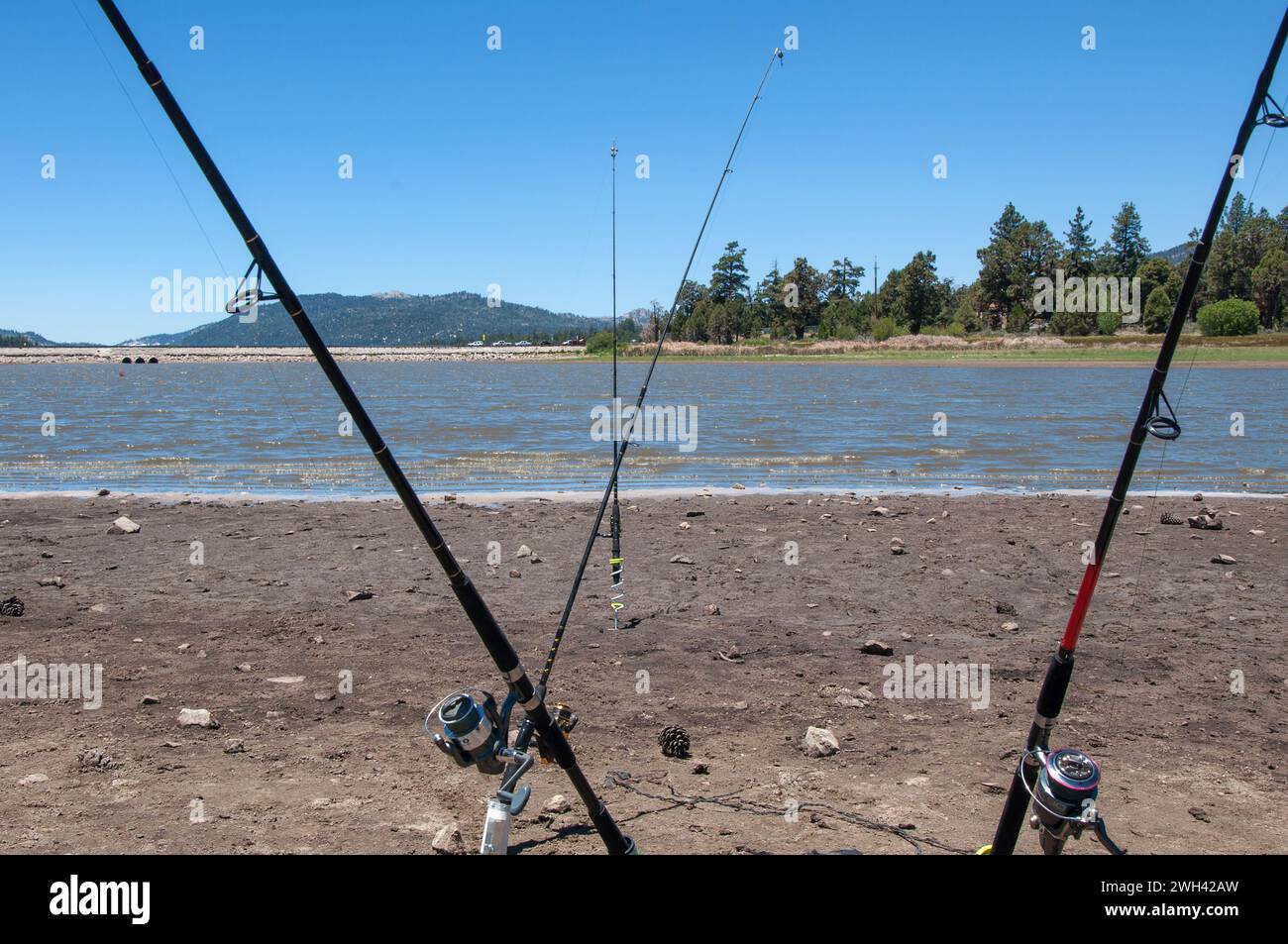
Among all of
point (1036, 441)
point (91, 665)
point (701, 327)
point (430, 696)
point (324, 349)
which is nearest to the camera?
point (324, 349)

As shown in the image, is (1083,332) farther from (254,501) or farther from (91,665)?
(91,665)

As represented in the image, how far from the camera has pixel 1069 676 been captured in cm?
368

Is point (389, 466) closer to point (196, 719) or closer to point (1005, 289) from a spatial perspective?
point (196, 719)

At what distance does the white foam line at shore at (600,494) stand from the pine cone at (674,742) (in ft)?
30.7

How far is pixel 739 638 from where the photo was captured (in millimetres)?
7855

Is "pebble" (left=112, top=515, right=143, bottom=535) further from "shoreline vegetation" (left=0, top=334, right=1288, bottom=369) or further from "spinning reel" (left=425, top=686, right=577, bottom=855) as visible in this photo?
"shoreline vegetation" (left=0, top=334, right=1288, bottom=369)

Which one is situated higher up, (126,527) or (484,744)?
(484,744)

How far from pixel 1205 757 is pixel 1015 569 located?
450cm

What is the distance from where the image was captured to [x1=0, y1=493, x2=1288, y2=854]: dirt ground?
16.2 ft

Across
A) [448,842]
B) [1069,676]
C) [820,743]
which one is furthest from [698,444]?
[1069,676]

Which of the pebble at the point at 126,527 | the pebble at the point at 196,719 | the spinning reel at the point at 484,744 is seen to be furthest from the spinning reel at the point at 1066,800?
the pebble at the point at 126,527

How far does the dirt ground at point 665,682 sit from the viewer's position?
4938 mm

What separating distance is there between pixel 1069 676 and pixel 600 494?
40.0 ft

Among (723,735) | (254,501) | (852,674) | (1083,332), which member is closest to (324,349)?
(723,735)
